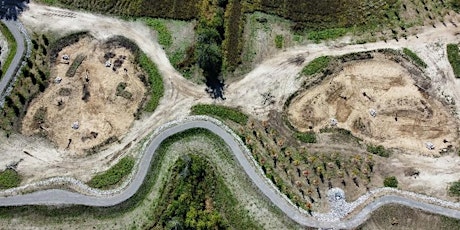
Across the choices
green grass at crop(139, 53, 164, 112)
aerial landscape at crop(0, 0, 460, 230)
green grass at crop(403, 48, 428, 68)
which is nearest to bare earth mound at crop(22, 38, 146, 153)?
aerial landscape at crop(0, 0, 460, 230)

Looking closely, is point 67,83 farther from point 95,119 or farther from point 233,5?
point 233,5

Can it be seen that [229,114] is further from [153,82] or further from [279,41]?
[279,41]

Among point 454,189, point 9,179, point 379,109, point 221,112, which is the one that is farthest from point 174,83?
point 454,189

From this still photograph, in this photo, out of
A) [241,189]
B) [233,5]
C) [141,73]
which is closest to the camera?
[241,189]

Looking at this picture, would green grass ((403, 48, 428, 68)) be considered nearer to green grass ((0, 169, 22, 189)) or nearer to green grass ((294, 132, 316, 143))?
green grass ((294, 132, 316, 143))

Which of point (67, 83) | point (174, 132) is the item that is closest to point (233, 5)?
point (174, 132)

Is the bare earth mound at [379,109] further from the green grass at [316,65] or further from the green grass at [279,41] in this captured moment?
the green grass at [279,41]
